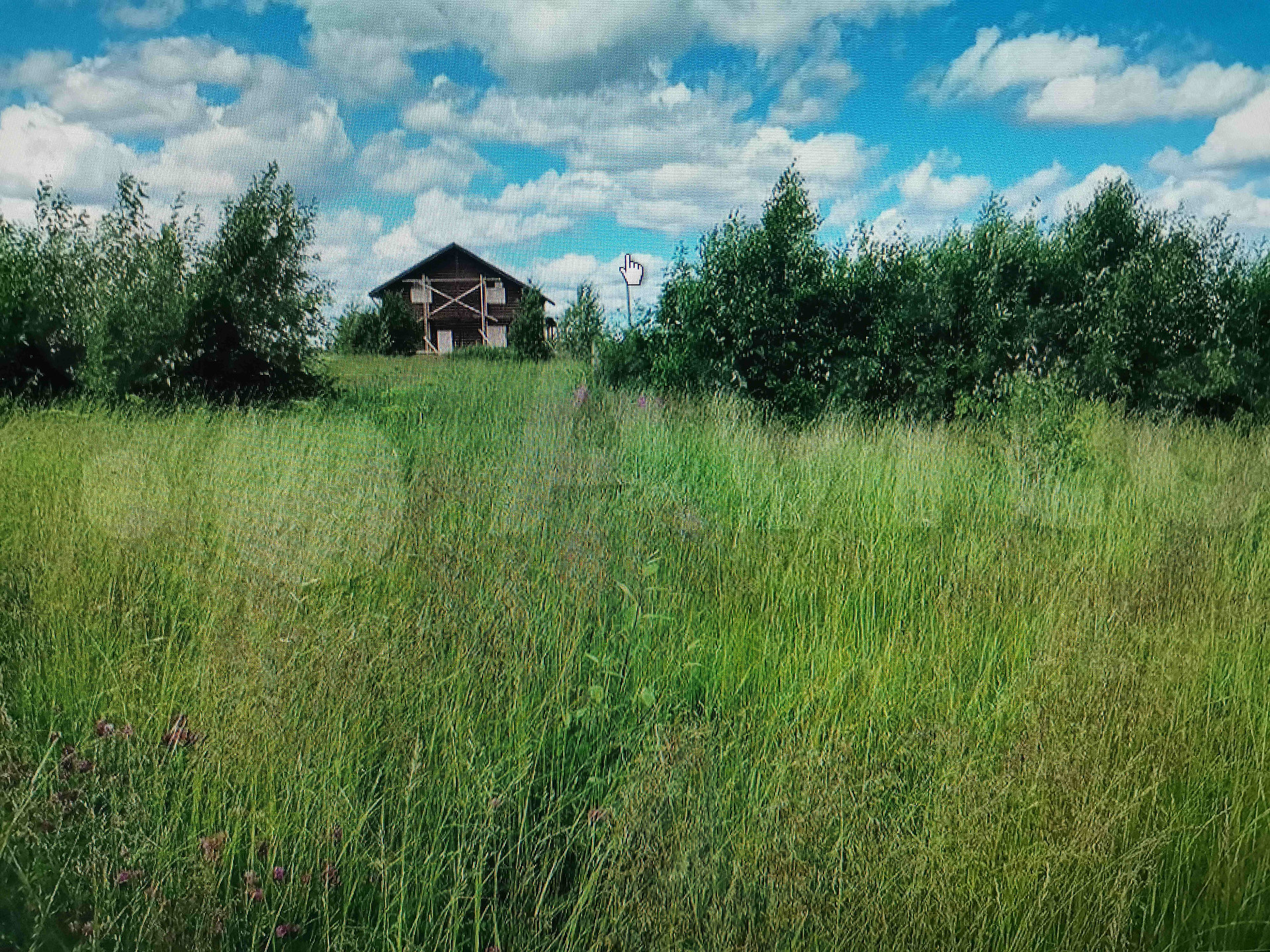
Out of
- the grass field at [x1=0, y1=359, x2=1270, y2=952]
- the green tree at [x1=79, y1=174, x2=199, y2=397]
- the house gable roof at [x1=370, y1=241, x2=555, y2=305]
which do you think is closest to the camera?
the grass field at [x1=0, y1=359, x2=1270, y2=952]

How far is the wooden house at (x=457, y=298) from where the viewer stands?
6773mm

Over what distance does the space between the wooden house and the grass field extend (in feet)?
5.16

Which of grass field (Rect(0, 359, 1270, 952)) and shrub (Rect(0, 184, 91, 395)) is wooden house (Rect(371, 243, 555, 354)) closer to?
grass field (Rect(0, 359, 1270, 952))

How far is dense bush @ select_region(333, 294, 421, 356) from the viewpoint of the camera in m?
7.68

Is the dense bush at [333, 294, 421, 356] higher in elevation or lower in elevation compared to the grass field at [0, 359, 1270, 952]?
higher

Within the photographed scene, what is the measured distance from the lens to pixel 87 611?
371 centimetres

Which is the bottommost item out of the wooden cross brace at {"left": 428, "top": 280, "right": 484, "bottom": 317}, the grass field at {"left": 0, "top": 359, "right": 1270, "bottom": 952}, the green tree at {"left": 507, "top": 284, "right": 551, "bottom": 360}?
the grass field at {"left": 0, "top": 359, "right": 1270, "bottom": 952}

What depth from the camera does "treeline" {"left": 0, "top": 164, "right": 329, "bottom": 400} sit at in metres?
9.57

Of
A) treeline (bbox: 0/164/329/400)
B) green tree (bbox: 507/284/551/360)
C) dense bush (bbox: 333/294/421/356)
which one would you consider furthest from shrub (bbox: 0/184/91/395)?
green tree (bbox: 507/284/551/360)

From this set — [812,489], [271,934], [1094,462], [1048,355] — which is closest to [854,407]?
[1048,355]

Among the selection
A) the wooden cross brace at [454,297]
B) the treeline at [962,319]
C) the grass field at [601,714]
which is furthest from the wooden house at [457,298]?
the treeline at [962,319]

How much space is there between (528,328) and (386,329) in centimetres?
131

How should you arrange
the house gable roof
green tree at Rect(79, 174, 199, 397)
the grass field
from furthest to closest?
green tree at Rect(79, 174, 199, 397) < the house gable roof < the grass field

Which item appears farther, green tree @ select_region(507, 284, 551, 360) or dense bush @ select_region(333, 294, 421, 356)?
dense bush @ select_region(333, 294, 421, 356)
